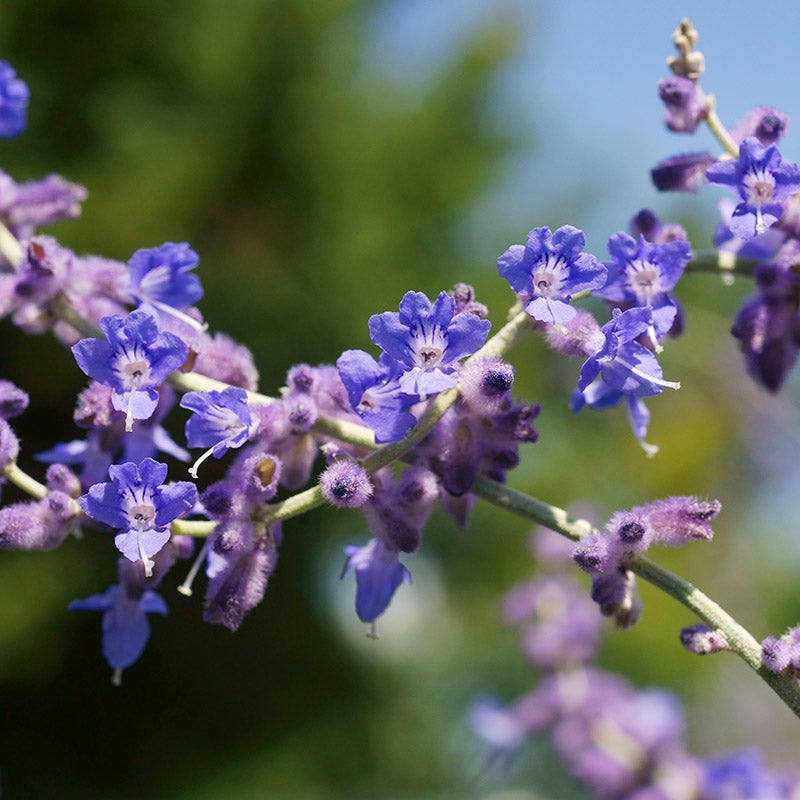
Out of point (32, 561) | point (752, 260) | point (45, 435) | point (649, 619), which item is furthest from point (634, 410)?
point (649, 619)

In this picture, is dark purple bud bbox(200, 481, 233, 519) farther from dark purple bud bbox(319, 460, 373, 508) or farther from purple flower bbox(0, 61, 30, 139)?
purple flower bbox(0, 61, 30, 139)

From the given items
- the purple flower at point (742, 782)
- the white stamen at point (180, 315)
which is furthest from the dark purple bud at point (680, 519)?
the purple flower at point (742, 782)

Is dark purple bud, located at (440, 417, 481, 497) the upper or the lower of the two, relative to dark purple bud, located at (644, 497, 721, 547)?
upper

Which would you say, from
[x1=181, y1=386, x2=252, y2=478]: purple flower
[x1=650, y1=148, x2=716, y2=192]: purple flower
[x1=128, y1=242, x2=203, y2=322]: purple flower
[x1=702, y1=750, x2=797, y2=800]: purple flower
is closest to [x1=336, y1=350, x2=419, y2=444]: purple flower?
[x1=181, y1=386, x2=252, y2=478]: purple flower

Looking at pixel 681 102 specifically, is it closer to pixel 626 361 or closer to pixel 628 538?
pixel 626 361

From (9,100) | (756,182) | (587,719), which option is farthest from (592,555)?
(587,719)
